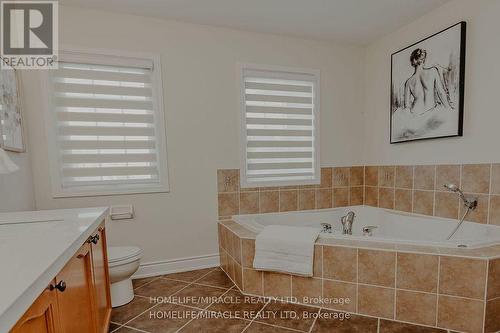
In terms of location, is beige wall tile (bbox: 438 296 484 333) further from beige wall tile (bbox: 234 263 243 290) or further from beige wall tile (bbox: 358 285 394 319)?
beige wall tile (bbox: 234 263 243 290)

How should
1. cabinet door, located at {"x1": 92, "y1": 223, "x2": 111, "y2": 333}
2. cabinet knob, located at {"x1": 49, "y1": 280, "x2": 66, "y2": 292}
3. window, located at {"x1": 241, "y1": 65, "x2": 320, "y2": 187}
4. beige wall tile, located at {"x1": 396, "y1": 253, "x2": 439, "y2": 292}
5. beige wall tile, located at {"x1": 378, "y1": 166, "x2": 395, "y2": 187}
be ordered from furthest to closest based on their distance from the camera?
1. beige wall tile, located at {"x1": 378, "y1": 166, "x2": 395, "y2": 187}
2. window, located at {"x1": 241, "y1": 65, "x2": 320, "y2": 187}
3. beige wall tile, located at {"x1": 396, "y1": 253, "x2": 439, "y2": 292}
4. cabinet door, located at {"x1": 92, "y1": 223, "x2": 111, "y2": 333}
5. cabinet knob, located at {"x1": 49, "y1": 280, "x2": 66, "y2": 292}

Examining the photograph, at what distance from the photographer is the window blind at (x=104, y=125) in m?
2.16

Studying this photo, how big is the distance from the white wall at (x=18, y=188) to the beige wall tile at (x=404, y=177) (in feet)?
10.7

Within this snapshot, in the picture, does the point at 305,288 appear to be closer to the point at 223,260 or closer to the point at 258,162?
the point at 223,260

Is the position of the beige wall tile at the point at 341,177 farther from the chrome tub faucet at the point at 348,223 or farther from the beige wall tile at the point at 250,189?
the beige wall tile at the point at 250,189

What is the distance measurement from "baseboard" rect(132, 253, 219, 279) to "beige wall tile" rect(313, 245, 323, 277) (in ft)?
3.72

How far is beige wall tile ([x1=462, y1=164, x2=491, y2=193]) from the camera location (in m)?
1.95

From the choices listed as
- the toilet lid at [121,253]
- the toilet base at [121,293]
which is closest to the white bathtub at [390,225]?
the toilet lid at [121,253]

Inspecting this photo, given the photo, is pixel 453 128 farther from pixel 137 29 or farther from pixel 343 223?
pixel 137 29

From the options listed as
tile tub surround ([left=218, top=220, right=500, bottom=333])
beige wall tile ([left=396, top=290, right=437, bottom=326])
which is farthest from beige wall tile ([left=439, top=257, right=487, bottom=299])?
beige wall tile ([left=396, top=290, right=437, bottom=326])

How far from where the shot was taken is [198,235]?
2.54 meters

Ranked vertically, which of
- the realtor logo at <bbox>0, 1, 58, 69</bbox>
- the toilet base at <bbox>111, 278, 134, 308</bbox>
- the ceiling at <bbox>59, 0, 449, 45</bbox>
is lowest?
the toilet base at <bbox>111, 278, 134, 308</bbox>

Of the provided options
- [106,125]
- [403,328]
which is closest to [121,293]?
[106,125]

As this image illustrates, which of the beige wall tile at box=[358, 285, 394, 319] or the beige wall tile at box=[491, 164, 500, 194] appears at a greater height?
the beige wall tile at box=[491, 164, 500, 194]
